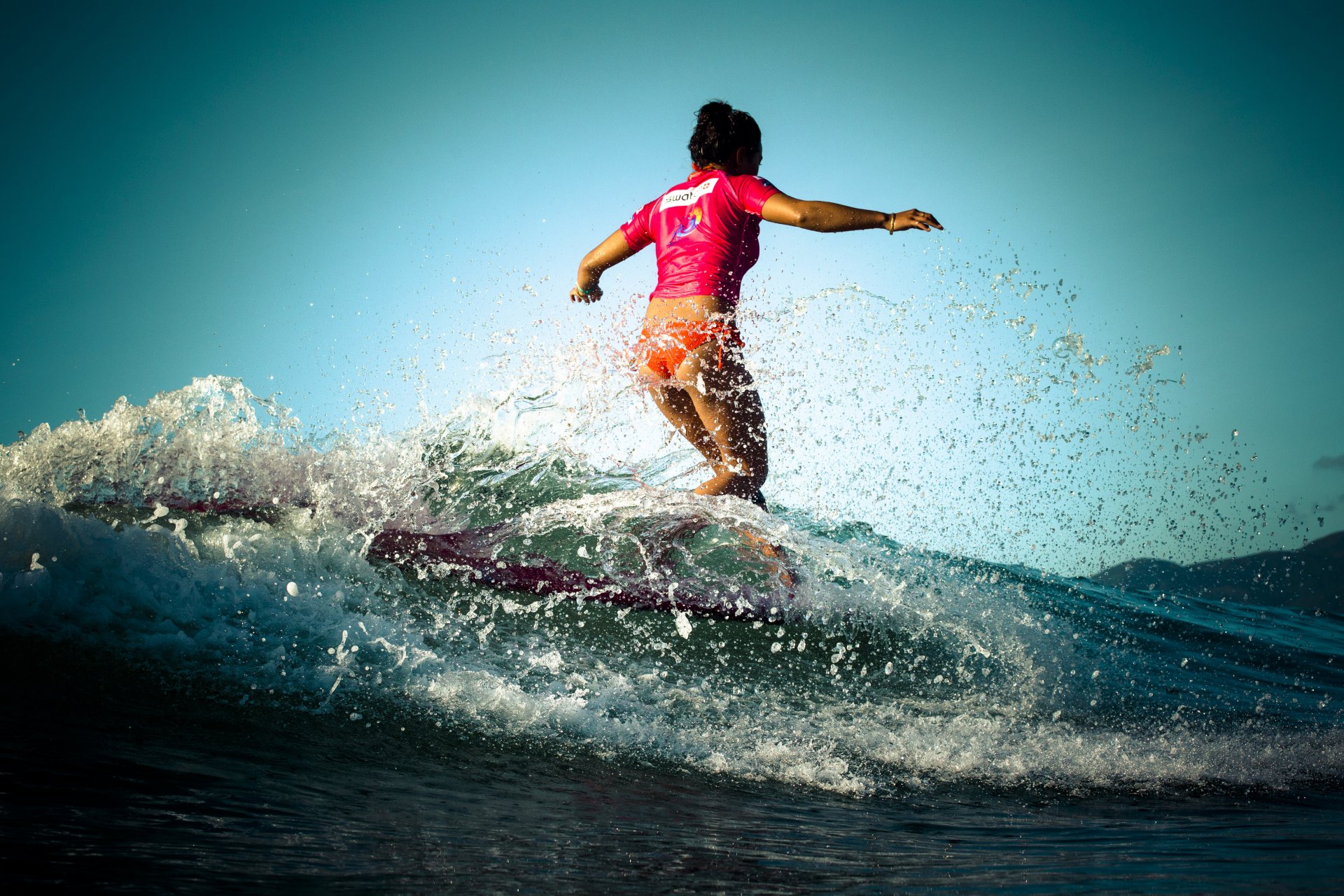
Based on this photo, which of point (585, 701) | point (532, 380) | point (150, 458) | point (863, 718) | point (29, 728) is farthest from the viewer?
point (150, 458)

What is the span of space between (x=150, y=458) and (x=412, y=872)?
465cm

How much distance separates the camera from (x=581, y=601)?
120 inches

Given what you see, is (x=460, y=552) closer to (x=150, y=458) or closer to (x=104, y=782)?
(x=104, y=782)

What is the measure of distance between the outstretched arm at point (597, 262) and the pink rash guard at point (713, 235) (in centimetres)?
37

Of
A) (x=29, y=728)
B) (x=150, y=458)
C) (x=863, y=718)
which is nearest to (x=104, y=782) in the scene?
(x=29, y=728)

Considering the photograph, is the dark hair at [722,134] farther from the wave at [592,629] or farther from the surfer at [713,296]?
the wave at [592,629]

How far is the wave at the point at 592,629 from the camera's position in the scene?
175 cm

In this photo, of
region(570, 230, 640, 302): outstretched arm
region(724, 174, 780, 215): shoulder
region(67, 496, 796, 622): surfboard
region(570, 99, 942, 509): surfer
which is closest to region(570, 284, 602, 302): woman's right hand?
region(570, 230, 640, 302): outstretched arm

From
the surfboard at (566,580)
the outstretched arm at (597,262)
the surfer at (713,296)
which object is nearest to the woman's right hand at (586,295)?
the outstretched arm at (597,262)

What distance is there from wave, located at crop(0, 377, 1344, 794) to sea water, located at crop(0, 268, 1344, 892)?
15mm

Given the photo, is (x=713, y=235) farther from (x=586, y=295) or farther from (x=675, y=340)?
(x=586, y=295)

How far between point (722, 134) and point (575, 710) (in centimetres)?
283

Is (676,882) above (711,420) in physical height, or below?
below

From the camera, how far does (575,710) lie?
1.85 metres
